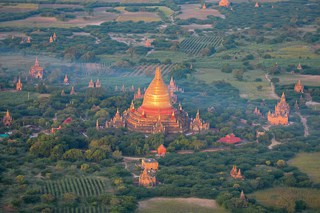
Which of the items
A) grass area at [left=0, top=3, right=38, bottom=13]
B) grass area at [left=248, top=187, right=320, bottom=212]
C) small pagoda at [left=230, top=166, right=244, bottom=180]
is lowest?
grass area at [left=248, top=187, right=320, bottom=212]

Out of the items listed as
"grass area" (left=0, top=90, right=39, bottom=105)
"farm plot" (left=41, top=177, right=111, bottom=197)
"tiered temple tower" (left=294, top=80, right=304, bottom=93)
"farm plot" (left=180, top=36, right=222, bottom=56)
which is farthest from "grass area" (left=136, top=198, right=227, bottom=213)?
"farm plot" (left=180, top=36, right=222, bottom=56)

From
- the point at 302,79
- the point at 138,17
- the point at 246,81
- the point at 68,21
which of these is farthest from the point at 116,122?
the point at 138,17

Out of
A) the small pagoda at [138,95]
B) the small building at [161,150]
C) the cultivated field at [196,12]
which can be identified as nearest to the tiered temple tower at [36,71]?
the small pagoda at [138,95]

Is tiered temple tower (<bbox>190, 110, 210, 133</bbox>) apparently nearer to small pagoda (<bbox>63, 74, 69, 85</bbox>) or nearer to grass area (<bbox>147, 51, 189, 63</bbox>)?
small pagoda (<bbox>63, 74, 69, 85</bbox>)

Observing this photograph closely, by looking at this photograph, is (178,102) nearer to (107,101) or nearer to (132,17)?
(107,101)

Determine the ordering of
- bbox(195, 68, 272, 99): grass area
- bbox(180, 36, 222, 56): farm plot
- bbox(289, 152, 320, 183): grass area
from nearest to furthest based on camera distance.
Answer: bbox(289, 152, 320, 183): grass area, bbox(195, 68, 272, 99): grass area, bbox(180, 36, 222, 56): farm plot

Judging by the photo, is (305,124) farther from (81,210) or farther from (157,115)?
(81,210)
